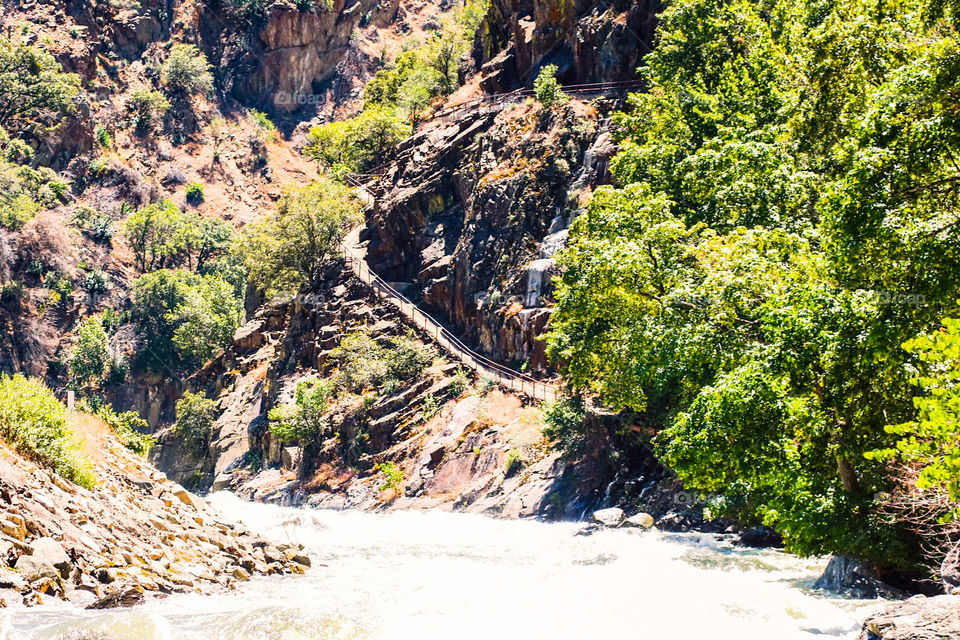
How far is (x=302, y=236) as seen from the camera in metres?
58.2

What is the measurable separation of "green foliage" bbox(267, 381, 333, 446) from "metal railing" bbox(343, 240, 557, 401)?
738 cm

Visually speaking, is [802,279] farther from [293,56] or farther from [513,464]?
[293,56]

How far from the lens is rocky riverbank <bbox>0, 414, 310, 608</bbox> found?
1372 centimetres

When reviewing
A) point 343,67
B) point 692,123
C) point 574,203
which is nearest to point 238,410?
point 574,203

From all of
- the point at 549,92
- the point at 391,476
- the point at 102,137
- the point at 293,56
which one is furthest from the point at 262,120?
the point at 391,476

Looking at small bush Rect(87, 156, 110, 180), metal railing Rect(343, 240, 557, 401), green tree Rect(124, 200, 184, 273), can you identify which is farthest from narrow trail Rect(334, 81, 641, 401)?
small bush Rect(87, 156, 110, 180)

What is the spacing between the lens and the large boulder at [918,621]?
10359 millimetres

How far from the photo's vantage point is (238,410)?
59781mm

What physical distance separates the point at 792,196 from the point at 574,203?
23.4 m

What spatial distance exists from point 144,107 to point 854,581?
337 feet

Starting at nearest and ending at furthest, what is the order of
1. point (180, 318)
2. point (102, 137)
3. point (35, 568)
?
1. point (35, 568)
2. point (180, 318)
3. point (102, 137)

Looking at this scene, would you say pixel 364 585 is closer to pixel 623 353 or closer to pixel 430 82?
pixel 623 353

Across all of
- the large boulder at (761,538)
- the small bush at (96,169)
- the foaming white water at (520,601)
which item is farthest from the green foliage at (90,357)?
the large boulder at (761,538)

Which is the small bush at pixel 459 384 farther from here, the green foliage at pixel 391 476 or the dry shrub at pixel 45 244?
→ the dry shrub at pixel 45 244
